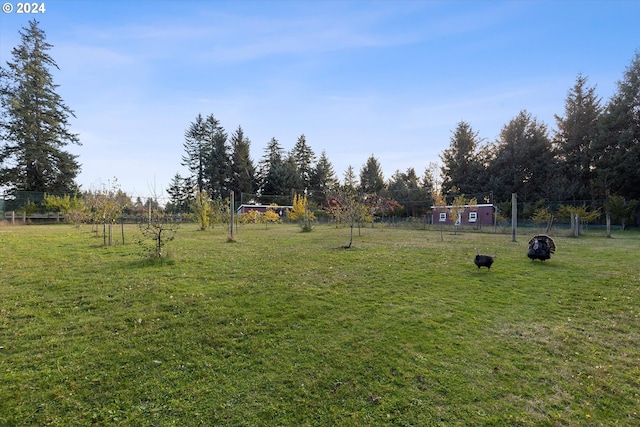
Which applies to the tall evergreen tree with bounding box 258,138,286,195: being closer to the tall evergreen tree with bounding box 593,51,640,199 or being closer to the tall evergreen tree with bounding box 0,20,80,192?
the tall evergreen tree with bounding box 0,20,80,192

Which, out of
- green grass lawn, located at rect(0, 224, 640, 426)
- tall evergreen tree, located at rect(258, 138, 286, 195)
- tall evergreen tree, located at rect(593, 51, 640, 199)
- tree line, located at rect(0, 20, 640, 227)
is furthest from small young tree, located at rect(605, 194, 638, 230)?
tall evergreen tree, located at rect(258, 138, 286, 195)

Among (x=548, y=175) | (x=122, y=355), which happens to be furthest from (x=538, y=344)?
(x=548, y=175)

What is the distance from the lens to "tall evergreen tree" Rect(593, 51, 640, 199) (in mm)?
Result: 27172

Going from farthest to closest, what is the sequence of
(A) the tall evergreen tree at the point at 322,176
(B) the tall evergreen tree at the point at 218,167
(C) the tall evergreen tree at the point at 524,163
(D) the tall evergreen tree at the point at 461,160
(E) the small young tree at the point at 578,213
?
1. (A) the tall evergreen tree at the point at 322,176
2. (B) the tall evergreen tree at the point at 218,167
3. (D) the tall evergreen tree at the point at 461,160
4. (C) the tall evergreen tree at the point at 524,163
5. (E) the small young tree at the point at 578,213

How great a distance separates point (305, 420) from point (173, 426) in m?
1.10

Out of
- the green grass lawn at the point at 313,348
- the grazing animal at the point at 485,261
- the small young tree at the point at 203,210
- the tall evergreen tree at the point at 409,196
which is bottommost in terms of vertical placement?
the green grass lawn at the point at 313,348

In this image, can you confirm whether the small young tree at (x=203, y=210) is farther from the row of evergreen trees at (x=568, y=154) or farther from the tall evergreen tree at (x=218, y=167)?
the row of evergreen trees at (x=568, y=154)

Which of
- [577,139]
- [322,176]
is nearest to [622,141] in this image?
[577,139]

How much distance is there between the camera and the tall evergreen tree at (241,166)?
154 ft

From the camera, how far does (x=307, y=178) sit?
171 ft

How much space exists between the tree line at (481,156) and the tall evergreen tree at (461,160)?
128 millimetres

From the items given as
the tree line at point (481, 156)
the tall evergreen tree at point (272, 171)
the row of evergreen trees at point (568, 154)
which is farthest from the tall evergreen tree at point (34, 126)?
the row of evergreen trees at point (568, 154)

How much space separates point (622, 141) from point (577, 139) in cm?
489

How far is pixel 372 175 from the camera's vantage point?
162 feet
